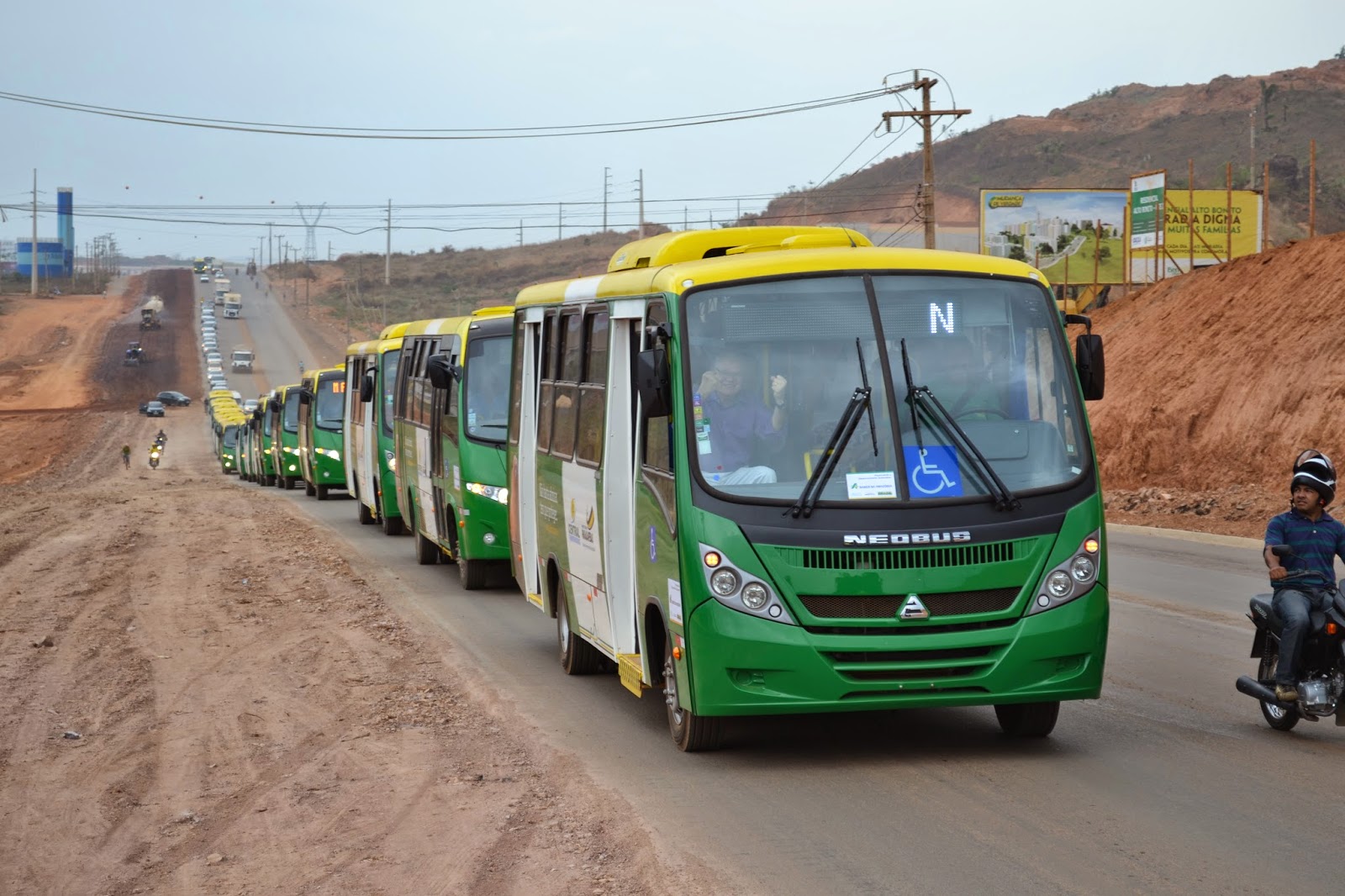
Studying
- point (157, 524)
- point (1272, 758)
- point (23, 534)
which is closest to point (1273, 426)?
point (157, 524)

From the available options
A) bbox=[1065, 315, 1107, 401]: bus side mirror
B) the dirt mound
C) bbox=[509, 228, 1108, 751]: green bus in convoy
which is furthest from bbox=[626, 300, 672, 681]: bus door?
the dirt mound

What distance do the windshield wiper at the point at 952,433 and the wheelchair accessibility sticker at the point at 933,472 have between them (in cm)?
3

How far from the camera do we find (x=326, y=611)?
15.8 meters

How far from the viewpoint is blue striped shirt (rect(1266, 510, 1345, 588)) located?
858 cm

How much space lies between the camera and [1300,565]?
28.3 feet

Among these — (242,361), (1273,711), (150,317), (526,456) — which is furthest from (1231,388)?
(150,317)

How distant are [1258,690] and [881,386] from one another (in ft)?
8.44

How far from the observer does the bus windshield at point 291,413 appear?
4222 cm

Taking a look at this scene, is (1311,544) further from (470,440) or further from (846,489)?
(470,440)

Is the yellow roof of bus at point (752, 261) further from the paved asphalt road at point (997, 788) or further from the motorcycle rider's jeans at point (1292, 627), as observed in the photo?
the paved asphalt road at point (997, 788)

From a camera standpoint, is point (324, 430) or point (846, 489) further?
point (324, 430)

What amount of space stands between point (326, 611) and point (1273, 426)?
19912mm

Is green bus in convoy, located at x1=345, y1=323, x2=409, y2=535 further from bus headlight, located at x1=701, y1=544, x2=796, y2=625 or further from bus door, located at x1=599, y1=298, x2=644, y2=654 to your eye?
bus headlight, located at x1=701, y1=544, x2=796, y2=625

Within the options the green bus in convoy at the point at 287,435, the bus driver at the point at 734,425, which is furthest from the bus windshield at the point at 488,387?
the green bus in convoy at the point at 287,435
